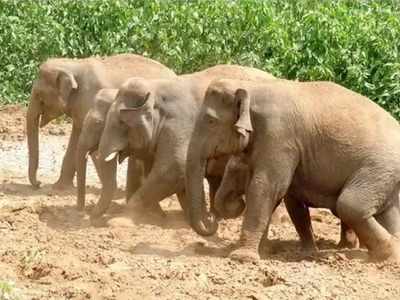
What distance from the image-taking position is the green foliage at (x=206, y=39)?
16.2 meters

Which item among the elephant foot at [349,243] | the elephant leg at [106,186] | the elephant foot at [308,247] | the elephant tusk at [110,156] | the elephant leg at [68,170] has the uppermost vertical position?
the elephant tusk at [110,156]

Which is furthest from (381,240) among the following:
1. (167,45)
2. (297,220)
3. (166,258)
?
(167,45)

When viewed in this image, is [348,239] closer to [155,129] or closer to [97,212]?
[155,129]

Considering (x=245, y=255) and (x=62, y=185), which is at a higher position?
(x=245, y=255)

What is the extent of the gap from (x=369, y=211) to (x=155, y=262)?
5.67 feet

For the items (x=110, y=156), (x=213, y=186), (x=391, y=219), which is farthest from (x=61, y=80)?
(x=391, y=219)

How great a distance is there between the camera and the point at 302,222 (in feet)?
33.8

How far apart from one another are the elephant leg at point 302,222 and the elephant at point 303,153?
409 mm

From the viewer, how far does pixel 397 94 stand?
15.5 m

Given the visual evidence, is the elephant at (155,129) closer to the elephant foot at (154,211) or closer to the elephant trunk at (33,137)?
the elephant foot at (154,211)

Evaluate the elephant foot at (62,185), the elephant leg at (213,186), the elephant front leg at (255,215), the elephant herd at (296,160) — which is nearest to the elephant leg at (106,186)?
the elephant leg at (213,186)

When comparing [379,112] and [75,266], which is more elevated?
[379,112]

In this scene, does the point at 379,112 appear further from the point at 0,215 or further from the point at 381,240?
the point at 0,215

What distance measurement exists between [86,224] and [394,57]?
6.36 m
